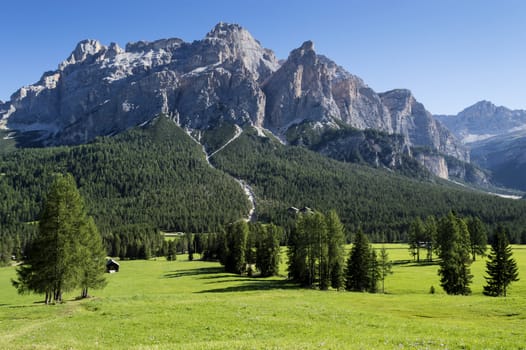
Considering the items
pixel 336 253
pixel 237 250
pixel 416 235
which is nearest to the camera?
pixel 336 253

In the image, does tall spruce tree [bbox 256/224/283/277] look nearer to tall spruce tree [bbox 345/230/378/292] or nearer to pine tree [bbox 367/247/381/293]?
tall spruce tree [bbox 345/230/378/292]

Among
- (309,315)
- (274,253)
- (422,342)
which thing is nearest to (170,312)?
(309,315)

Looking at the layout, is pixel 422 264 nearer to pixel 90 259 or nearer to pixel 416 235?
pixel 416 235

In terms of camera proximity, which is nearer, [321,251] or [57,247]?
[57,247]

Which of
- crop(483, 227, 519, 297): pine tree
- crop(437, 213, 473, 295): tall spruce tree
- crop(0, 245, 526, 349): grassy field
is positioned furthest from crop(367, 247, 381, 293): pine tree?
crop(483, 227, 519, 297): pine tree

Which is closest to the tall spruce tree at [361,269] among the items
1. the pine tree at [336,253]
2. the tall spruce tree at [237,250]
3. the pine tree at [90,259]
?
the pine tree at [336,253]

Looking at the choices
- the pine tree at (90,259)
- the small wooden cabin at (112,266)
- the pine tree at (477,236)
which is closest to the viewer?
the pine tree at (90,259)

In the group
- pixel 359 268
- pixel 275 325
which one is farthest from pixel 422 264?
pixel 275 325

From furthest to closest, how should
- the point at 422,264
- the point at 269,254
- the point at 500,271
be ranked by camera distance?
the point at 422,264 → the point at 269,254 → the point at 500,271

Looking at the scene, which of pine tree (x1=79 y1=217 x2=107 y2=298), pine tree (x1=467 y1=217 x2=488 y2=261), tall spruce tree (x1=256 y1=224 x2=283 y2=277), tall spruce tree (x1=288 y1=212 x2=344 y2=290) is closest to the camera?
pine tree (x1=79 y1=217 x2=107 y2=298)

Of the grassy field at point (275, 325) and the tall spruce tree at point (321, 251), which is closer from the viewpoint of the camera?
the grassy field at point (275, 325)

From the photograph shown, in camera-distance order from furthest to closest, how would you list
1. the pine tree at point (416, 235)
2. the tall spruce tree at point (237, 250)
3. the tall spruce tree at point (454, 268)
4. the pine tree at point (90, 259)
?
the pine tree at point (416, 235) < the tall spruce tree at point (237, 250) < the tall spruce tree at point (454, 268) < the pine tree at point (90, 259)

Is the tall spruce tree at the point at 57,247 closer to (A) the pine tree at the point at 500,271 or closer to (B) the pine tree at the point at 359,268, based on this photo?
(B) the pine tree at the point at 359,268

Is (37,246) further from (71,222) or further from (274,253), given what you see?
(274,253)
